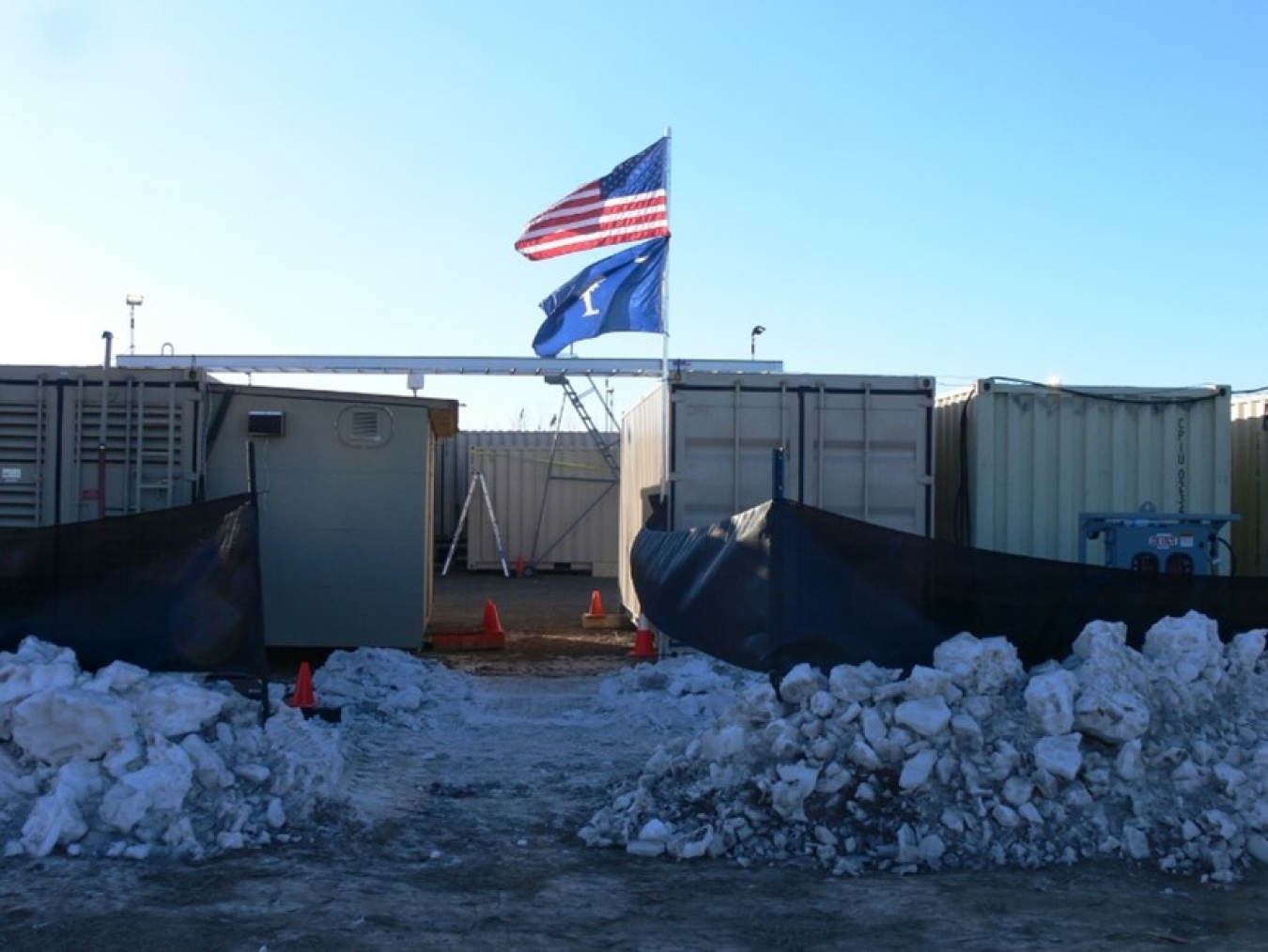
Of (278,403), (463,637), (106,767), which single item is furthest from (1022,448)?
(106,767)

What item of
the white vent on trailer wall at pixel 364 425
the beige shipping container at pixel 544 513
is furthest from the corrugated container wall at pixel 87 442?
the beige shipping container at pixel 544 513

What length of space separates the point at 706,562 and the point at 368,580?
510cm

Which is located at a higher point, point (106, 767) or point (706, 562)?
point (706, 562)

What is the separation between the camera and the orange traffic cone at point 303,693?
9.79 metres

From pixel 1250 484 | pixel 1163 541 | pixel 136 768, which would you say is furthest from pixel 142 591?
pixel 1250 484

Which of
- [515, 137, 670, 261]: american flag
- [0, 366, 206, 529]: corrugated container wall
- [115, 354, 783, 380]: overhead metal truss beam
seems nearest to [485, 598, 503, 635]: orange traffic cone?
[0, 366, 206, 529]: corrugated container wall

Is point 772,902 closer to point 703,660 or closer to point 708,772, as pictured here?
point 708,772

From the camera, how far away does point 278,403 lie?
43.6 ft

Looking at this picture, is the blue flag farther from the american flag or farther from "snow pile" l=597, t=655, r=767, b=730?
"snow pile" l=597, t=655, r=767, b=730

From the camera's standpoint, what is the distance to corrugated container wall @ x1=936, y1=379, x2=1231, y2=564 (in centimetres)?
1342

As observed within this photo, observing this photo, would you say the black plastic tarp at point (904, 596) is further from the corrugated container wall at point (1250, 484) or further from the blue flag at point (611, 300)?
the blue flag at point (611, 300)

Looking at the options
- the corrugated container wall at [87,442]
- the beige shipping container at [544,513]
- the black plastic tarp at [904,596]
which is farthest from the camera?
the beige shipping container at [544,513]

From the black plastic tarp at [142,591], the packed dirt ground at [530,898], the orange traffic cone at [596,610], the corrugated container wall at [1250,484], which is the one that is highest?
the corrugated container wall at [1250,484]

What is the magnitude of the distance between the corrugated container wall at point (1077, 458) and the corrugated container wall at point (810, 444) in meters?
0.57
